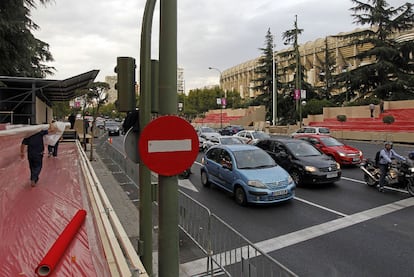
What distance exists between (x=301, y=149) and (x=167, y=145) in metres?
9.11

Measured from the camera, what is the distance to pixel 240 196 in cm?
862

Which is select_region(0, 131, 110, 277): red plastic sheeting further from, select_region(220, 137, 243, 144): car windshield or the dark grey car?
select_region(220, 137, 243, 144): car windshield

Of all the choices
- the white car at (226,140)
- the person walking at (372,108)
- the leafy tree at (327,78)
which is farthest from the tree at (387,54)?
the white car at (226,140)

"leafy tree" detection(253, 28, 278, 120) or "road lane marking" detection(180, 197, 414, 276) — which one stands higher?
"leafy tree" detection(253, 28, 278, 120)

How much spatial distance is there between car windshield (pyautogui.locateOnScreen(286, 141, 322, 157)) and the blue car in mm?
1943

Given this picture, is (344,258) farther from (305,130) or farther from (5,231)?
(305,130)

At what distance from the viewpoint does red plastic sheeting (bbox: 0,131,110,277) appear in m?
3.62

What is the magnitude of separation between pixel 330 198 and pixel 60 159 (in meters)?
9.87

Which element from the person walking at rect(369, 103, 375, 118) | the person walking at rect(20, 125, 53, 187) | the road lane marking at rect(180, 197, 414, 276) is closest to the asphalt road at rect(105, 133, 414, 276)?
the road lane marking at rect(180, 197, 414, 276)

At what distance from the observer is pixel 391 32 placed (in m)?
36.7

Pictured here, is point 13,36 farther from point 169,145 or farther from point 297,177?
point 169,145

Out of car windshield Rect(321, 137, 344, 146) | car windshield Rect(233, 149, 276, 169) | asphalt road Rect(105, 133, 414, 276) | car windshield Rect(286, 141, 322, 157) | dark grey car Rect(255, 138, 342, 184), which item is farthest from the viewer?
car windshield Rect(321, 137, 344, 146)

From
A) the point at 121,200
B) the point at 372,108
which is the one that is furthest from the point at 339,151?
the point at 372,108

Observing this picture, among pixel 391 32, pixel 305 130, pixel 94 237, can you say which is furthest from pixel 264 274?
pixel 391 32
